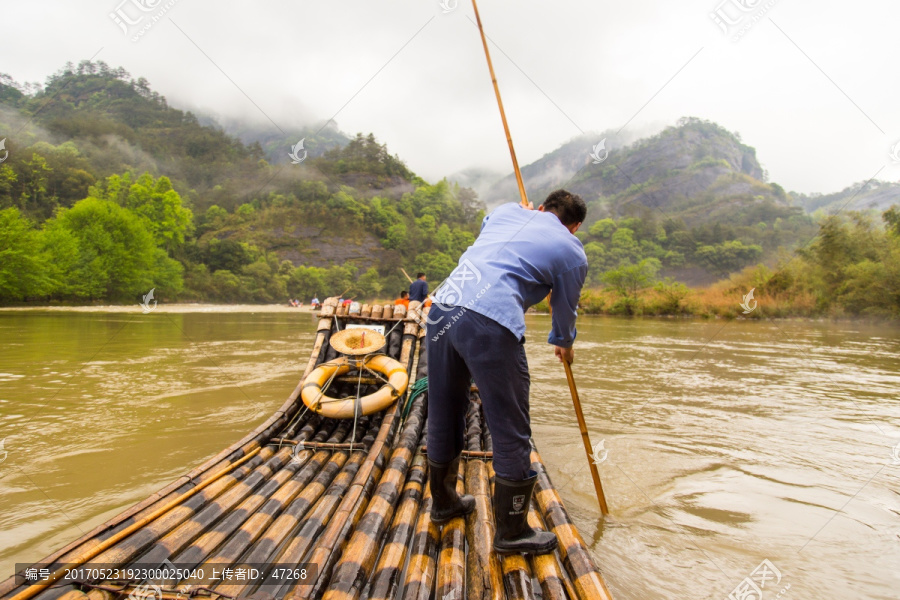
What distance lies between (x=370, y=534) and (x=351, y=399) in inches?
68.4

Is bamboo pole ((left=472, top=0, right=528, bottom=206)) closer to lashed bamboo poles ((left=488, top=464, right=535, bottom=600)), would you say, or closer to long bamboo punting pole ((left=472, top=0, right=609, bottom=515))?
long bamboo punting pole ((left=472, top=0, right=609, bottom=515))

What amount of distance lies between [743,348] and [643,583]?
13.4m

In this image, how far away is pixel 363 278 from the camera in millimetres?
64625

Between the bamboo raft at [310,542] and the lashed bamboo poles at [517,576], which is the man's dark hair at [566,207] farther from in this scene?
the lashed bamboo poles at [517,576]

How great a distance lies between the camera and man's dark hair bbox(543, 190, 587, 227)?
2732mm

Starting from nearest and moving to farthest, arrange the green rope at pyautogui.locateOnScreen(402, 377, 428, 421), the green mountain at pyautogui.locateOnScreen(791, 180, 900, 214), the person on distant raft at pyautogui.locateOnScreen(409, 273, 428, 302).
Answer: the green rope at pyautogui.locateOnScreen(402, 377, 428, 421) < the person on distant raft at pyautogui.locateOnScreen(409, 273, 428, 302) < the green mountain at pyautogui.locateOnScreen(791, 180, 900, 214)

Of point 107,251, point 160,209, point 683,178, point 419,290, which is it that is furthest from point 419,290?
point 683,178

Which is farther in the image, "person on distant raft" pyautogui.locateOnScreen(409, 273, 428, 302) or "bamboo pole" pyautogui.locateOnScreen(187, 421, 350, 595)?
"person on distant raft" pyautogui.locateOnScreen(409, 273, 428, 302)

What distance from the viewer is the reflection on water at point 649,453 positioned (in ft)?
9.32

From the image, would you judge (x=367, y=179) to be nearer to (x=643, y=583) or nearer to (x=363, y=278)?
(x=363, y=278)

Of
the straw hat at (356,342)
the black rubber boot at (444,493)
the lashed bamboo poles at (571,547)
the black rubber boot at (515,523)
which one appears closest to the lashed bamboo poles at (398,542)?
the black rubber boot at (444,493)

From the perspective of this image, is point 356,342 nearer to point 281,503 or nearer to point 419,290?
point 281,503

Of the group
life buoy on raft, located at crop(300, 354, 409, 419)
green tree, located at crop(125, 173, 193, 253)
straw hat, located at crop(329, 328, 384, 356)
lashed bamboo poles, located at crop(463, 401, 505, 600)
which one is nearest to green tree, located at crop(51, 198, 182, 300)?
green tree, located at crop(125, 173, 193, 253)

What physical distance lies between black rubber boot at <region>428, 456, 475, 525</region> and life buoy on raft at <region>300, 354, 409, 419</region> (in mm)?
1398
